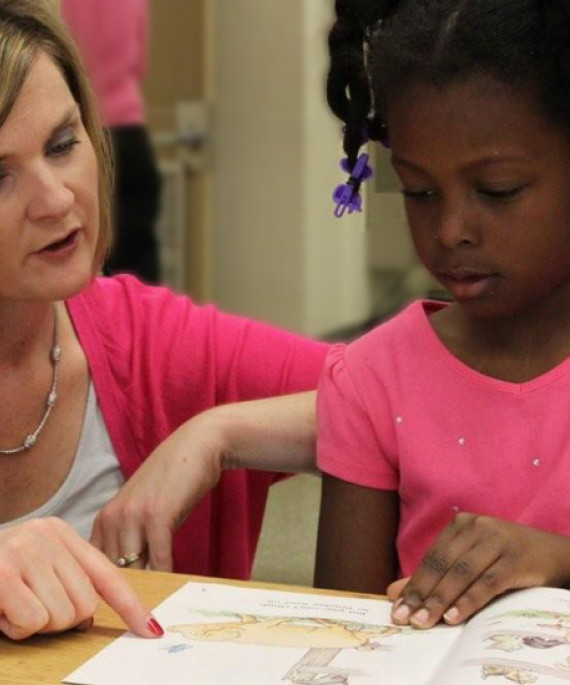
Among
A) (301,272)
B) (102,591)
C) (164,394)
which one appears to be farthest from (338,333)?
(102,591)

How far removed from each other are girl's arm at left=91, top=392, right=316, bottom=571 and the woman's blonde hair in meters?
0.24

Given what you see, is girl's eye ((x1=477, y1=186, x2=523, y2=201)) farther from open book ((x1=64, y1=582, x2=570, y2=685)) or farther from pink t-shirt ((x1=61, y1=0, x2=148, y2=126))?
pink t-shirt ((x1=61, y1=0, x2=148, y2=126))

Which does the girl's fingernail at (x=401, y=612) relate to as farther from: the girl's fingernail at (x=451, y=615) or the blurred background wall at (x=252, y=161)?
the blurred background wall at (x=252, y=161)

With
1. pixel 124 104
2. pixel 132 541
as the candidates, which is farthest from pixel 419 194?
pixel 124 104

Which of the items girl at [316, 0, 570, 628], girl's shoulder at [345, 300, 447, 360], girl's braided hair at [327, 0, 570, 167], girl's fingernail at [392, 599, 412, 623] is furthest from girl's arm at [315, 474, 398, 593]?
girl's braided hair at [327, 0, 570, 167]

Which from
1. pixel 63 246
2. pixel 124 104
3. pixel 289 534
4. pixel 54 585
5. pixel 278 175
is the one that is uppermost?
pixel 124 104

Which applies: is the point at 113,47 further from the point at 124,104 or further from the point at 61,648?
the point at 61,648

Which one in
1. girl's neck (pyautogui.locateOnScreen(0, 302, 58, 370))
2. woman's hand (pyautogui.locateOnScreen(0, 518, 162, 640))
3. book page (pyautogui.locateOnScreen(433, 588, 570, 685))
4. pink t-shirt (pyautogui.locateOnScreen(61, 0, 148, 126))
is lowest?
book page (pyautogui.locateOnScreen(433, 588, 570, 685))

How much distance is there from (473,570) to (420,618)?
5cm

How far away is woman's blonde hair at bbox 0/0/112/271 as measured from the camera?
4.21 feet

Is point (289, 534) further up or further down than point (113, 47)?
further down

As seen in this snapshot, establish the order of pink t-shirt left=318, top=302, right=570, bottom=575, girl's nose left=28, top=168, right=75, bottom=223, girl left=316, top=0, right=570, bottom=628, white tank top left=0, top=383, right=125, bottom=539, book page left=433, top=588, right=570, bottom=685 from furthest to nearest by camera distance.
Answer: white tank top left=0, top=383, right=125, bottom=539 < girl's nose left=28, top=168, right=75, bottom=223 < pink t-shirt left=318, top=302, right=570, bottom=575 < girl left=316, top=0, right=570, bottom=628 < book page left=433, top=588, right=570, bottom=685

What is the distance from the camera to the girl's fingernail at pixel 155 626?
0.92 m

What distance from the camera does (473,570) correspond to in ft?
3.12
